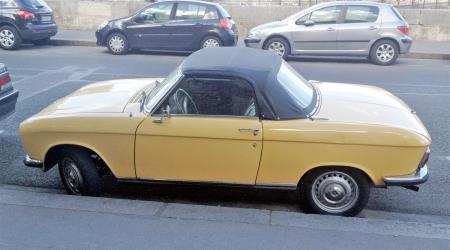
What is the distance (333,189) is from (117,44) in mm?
10024

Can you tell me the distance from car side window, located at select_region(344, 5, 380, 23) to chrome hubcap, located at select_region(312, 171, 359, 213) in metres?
8.52

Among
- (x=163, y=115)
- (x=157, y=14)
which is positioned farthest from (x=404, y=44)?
(x=163, y=115)

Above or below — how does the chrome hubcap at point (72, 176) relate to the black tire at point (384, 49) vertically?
below

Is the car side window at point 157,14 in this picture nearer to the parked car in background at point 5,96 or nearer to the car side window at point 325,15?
the car side window at point 325,15

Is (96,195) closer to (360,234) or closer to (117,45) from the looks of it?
(360,234)

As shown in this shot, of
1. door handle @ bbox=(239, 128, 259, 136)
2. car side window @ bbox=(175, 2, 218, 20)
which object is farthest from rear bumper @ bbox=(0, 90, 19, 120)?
car side window @ bbox=(175, 2, 218, 20)

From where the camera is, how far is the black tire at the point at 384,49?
11.5m

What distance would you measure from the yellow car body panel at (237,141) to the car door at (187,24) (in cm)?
838

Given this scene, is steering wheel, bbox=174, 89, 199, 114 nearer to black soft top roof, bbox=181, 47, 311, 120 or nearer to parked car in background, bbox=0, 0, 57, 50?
black soft top roof, bbox=181, 47, 311, 120

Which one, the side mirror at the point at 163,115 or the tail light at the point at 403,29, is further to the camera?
the tail light at the point at 403,29

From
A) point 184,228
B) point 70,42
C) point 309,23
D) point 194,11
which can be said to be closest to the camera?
point 184,228

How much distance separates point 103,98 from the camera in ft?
14.9

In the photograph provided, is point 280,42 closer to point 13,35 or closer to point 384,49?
point 384,49

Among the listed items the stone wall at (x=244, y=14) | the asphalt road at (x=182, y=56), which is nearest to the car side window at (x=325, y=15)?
the asphalt road at (x=182, y=56)
